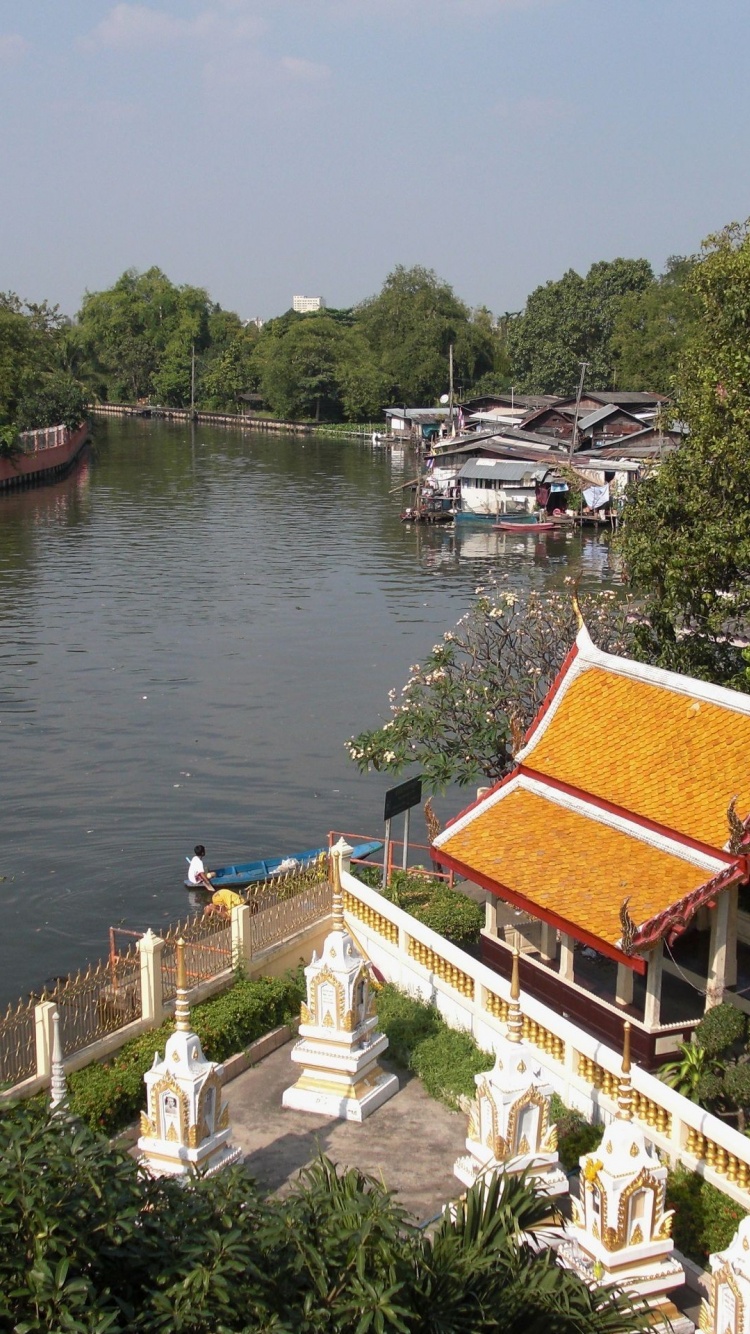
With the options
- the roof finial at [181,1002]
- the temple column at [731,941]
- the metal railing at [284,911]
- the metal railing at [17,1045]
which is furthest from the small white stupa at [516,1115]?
the metal railing at [284,911]

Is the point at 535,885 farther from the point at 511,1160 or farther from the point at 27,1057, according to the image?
the point at 27,1057

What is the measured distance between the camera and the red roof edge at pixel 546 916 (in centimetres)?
1185

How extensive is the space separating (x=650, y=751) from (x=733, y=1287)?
6.62 metres

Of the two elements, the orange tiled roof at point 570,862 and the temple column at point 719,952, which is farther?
the temple column at point 719,952

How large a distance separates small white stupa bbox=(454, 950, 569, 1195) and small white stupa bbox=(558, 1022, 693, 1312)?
0.88 metres

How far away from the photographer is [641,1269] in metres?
9.55

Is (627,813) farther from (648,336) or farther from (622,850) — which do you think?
(648,336)

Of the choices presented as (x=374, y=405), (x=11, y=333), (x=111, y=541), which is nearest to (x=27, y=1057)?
(x=111, y=541)

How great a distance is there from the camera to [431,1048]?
13.6m

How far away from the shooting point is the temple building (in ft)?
40.4

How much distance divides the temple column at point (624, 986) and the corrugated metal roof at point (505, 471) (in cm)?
5646

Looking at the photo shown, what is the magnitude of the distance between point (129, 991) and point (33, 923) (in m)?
8.03

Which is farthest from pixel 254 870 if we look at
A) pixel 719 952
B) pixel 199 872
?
pixel 719 952

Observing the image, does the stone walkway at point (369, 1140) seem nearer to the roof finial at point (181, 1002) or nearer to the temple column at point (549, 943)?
the roof finial at point (181, 1002)
